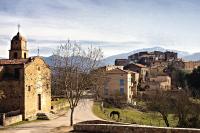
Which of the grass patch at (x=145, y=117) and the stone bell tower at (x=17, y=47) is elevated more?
the stone bell tower at (x=17, y=47)

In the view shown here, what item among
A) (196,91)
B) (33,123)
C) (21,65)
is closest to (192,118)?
(33,123)

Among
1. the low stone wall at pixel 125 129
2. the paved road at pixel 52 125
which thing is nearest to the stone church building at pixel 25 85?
the paved road at pixel 52 125

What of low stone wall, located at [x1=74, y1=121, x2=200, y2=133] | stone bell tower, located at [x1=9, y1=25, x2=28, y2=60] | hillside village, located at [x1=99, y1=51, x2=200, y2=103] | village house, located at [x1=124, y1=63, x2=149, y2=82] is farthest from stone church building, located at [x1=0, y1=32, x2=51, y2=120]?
village house, located at [x1=124, y1=63, x2=149, y2=82]

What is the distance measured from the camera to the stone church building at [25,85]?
4512cm

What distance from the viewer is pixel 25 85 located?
45375mm

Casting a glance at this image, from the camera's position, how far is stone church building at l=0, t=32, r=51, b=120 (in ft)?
148

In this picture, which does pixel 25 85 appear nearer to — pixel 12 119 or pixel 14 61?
pixel 14 61

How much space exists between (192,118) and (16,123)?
19.5 m

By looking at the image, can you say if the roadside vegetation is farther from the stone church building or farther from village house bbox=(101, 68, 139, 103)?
village house bbox=(101, 68, 139, 103)

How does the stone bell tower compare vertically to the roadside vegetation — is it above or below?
above

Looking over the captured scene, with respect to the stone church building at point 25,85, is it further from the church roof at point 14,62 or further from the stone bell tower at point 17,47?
the stone bell tower at point 17,47

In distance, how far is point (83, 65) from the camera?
1672 inches

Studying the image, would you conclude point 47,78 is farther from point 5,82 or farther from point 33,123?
point 33,123

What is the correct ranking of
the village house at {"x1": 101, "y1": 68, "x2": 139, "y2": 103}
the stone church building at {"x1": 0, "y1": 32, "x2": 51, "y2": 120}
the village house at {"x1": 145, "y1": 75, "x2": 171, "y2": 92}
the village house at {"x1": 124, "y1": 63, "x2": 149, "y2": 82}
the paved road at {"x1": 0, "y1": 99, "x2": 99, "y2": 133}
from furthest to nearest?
the village house at {"x1": 124, "y1": 63, "x2": 149, "y2": 82} < the village house at {"x1": 145, "y1": 75, "x2": 171, "y2": 92} < the village house at {"x1": 101, "y1": 68, "x2": 139, "y2": 103} < the stone church building at {"x1": 0, "y1": 32, "x2": 51, "y2": 120} < the paved road at {"x1": 0, "y1": 99, "x2": 99, "y2": 133}
